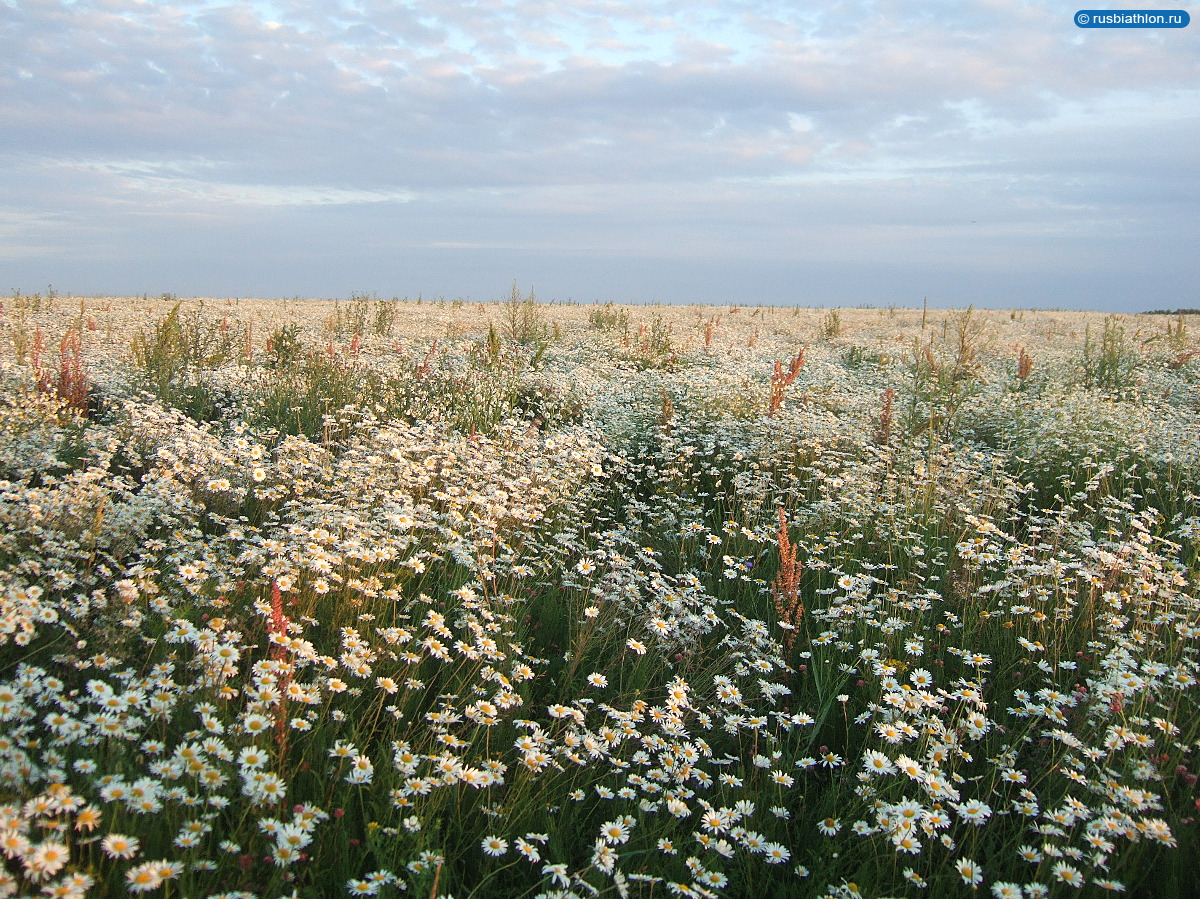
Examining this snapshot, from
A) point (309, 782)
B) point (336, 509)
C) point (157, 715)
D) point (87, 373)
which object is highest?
point (87, 373)

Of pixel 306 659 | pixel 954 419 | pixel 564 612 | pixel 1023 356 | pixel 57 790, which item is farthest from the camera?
pixel 1023 356

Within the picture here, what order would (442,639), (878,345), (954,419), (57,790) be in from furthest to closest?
1. (878,345)
2. (954,419)
3. (442,639)
4. (57,790)

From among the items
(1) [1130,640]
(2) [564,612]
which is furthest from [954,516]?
(2) [564,612]

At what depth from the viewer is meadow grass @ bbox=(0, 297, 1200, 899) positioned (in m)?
2.11

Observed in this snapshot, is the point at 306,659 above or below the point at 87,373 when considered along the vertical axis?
below

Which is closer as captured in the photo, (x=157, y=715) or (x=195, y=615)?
(x=157, y=715)

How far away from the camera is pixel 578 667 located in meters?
3.40

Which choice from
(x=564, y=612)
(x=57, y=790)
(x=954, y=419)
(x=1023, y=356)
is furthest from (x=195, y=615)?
(x=1023, y=356)

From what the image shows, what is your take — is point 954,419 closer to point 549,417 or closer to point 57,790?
point 549,417

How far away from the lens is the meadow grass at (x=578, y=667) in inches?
83.2

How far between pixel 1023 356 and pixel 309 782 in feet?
38.0

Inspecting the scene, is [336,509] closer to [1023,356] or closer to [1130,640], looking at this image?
[1130,640]

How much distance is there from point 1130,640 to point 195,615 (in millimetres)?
4102

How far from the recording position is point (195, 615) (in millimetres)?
3123
